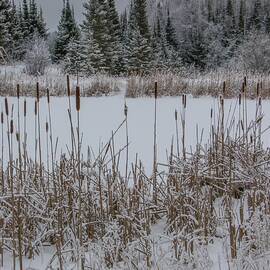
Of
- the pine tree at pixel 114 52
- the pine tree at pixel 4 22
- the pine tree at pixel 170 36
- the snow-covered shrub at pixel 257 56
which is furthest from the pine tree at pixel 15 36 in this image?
the snow-covered shrub at pixel 257 56

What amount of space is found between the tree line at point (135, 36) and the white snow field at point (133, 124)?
302 inches

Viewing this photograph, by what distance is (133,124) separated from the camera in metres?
4.40

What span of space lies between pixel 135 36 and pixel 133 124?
16576 millimetres

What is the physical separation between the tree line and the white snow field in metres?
7.67

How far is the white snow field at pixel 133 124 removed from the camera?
275 cm

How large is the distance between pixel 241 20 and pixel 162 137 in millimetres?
29339

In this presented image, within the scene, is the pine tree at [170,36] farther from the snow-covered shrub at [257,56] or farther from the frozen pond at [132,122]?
the frozen pond at [132,122]

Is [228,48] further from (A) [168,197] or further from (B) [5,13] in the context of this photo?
(A) [168,197]

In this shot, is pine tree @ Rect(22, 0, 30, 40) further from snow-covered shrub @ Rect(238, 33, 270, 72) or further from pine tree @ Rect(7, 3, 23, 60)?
snow-covered shrub @ Rect(238, 33, 270, 72)

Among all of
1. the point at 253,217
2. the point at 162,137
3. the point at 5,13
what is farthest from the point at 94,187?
the point at 5,13

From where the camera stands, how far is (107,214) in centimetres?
163

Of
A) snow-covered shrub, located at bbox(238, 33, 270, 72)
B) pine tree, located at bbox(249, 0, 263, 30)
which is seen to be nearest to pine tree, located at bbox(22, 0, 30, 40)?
snow-covered shrub, located at bbox(238, 33, 270, 72)

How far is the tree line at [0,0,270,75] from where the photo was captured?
19828 mm

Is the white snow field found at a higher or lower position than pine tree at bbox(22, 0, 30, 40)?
lower
